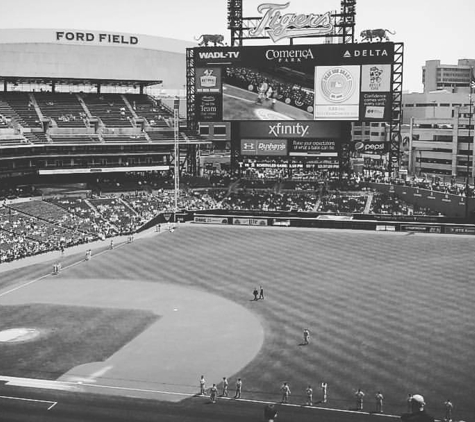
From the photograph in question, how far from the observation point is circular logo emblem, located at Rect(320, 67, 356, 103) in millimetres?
76938

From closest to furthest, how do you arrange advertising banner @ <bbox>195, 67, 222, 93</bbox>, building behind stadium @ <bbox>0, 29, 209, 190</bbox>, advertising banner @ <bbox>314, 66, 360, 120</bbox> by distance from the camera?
building behind stadium @ <bbox>0, 29, 209, 190</bbox>, advertising banner @ <bbox>314, 66, 360, 120</bbox>, advertising banner @ <bbox>195, 67, 222, 93</bbox>

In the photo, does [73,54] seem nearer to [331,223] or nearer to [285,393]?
[331,223]

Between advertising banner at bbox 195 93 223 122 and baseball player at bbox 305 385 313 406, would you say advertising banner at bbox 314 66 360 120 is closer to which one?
advertising banner at bbox 195 93 223 122

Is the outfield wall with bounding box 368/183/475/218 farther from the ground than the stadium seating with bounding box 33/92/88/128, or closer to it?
closer to it

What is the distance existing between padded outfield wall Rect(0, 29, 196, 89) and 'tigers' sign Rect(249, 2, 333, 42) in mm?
27730

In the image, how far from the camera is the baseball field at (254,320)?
28000 mm

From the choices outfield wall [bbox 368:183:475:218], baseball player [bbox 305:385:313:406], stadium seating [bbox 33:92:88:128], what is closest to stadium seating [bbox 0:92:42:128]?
stadium seating [bbox 33:92:88:128]

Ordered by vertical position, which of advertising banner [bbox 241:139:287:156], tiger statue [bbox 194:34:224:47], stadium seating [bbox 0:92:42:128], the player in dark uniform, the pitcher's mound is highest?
tiger statue [bbox 194:34:224:47]

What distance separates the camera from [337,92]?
77.4m

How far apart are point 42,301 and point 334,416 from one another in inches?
922

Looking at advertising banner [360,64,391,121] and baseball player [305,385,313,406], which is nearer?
baseball player [305,385,313,406]

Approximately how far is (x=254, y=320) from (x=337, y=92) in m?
46.8

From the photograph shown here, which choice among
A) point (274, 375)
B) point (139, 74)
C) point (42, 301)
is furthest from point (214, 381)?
point (139, 74)

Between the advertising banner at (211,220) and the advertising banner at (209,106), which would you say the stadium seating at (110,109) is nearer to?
the advertising banner at (209,106)
